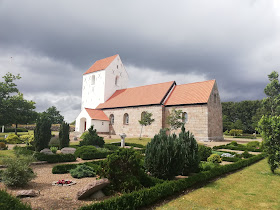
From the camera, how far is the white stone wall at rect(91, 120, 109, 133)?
31889 mm

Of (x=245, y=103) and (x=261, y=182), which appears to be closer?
(x=261, y=182)

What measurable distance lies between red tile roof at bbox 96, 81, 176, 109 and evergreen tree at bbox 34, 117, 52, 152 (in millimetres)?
17866

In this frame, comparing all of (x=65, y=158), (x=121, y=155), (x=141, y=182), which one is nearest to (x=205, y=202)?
(x=141, y=182)

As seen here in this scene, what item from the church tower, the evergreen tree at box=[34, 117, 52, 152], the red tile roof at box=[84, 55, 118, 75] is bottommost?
the evergreen tree at box=[34, 117, 52, 152]

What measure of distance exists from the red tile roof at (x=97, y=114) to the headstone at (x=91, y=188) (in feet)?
88.3

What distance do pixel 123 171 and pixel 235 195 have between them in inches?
164

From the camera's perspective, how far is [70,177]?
8008mm

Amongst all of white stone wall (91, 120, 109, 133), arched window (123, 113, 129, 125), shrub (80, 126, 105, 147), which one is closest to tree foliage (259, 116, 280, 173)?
shrub (80, 126, 105, 147)

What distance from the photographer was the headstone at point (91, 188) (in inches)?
209

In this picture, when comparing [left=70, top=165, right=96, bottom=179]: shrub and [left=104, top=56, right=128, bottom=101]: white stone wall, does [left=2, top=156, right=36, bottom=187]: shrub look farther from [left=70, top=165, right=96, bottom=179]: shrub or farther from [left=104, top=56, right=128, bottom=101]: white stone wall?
[left=104, top=56, right=128, bottom=101]: white stone wall

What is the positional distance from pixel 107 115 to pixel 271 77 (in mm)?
37843

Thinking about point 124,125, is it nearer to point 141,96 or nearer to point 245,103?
point 141,96

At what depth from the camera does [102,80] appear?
38.2 metres

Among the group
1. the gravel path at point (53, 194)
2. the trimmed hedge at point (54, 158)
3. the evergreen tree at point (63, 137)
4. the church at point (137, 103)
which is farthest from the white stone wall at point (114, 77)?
the gravel path at point (53, 194)
